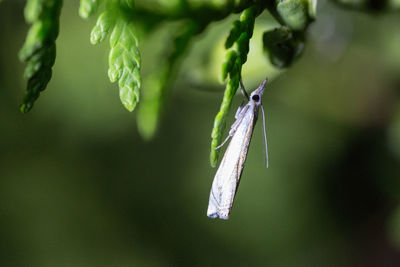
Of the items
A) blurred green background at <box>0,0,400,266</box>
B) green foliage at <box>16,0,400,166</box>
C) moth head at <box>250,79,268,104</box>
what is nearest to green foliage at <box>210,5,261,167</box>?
green foliage at <box>16,0,400,166</box>

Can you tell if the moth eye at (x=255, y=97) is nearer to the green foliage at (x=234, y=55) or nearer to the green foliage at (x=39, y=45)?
the green foliage at (x=234, y=55)

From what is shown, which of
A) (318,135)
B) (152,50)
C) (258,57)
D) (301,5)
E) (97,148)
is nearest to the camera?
(301,5)

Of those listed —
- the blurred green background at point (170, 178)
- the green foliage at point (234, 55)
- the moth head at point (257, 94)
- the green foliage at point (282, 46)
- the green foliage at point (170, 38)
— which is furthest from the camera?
the blurred green background at point (170, 178)

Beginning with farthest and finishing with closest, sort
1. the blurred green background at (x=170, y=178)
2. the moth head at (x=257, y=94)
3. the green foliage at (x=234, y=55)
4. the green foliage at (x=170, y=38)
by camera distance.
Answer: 1. the blurred green background at (x=170, y=178)
2. the moth head at (x=257, y=94)
3. the green foliage at (x=234, y=55)
4. the green foliage at (x=170, y=38)

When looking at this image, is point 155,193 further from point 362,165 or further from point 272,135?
point 362,165

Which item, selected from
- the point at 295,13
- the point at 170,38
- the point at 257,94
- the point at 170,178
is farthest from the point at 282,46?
the point at 170,178

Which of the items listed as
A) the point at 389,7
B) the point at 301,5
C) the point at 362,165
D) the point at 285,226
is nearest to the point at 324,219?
the point at 285,226

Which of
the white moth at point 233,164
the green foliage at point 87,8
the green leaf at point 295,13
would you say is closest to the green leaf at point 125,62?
the green foliage at point 87,8
